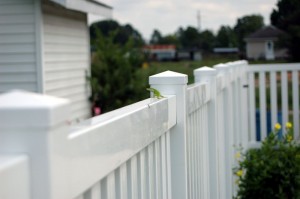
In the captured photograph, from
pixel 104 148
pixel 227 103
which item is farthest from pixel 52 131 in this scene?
pixel 227 103

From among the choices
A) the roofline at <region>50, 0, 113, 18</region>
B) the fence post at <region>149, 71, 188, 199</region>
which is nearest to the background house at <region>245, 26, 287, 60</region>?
the roofline at <region>50, 0, 113, 18</region>

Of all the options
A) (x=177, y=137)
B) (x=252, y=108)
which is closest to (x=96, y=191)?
(x=177, y=137)

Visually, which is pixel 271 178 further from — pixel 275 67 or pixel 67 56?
pixel 67 56

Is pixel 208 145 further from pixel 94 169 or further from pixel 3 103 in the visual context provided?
pixel 3 103

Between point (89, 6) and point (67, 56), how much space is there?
892 millimetres

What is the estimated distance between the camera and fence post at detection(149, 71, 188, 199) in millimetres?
2480

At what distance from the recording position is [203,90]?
3414mm

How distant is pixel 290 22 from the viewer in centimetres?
2573

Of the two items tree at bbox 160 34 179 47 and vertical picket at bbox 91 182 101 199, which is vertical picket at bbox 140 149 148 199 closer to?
vertical picket at bbox 91 182 101 199

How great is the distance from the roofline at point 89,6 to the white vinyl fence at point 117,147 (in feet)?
15.2

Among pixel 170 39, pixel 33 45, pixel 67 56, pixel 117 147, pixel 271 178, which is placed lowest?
pixel 271 178

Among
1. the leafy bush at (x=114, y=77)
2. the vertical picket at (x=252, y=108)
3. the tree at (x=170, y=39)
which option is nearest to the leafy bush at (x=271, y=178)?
the vertical picket at (x=252, y=108)

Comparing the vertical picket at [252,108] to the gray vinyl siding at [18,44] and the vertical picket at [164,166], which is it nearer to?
the gray vinyl siding at [18,44]

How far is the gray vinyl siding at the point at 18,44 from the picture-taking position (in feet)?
27.0
